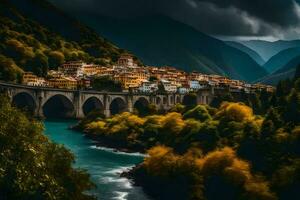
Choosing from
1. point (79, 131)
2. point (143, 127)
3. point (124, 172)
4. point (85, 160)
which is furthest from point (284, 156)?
point (79, 131)

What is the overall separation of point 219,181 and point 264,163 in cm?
652

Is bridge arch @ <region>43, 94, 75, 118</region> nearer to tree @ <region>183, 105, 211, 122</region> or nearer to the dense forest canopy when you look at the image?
tree @ <region>183, 105, 211, 122</region>

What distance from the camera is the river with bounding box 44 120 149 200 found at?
68125 mm

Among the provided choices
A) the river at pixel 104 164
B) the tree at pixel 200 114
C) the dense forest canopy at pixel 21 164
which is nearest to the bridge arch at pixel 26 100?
the river at pixel 104 164

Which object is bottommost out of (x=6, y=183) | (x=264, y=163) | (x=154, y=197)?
(x=154, y=197)

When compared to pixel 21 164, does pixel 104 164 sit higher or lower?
lower

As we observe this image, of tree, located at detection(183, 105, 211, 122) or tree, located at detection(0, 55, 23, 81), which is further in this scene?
tree, located at detection(0, 55, 23, 81)

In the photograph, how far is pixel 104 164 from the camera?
92.2 metres

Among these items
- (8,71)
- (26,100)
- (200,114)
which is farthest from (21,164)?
(8,71)

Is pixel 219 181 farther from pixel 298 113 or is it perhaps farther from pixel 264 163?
pixel 298 113

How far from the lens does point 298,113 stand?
7456 centimetres

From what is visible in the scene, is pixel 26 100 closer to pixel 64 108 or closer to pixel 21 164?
pixel 64 108

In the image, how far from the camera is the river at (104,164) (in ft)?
224

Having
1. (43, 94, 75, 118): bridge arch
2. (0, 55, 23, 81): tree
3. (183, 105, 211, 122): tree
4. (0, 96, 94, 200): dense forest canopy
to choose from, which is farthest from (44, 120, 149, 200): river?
(0, 55, 23, 81): tree
